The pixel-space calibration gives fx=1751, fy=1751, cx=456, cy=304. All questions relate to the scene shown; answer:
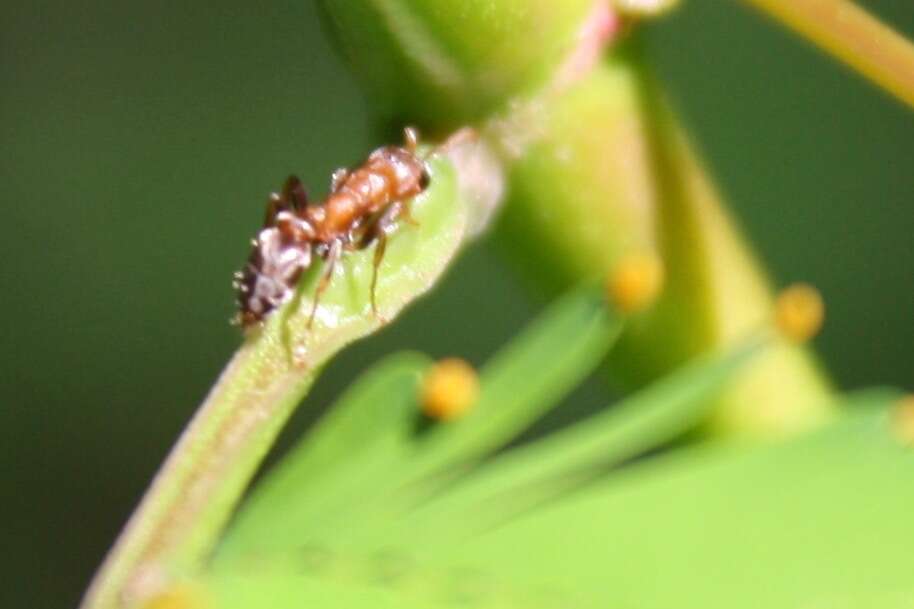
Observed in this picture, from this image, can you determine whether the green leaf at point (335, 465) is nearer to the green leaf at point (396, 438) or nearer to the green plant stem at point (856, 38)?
the green leaf at point (396, 438)

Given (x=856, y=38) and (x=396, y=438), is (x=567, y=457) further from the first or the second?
(x=856, y=38)

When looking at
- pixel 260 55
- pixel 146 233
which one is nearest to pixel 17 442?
pixel 146 233

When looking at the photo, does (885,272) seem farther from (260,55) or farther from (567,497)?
(567,497)

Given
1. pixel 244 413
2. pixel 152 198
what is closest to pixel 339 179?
pixel 244 413

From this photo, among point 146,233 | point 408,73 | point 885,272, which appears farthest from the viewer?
point 146,233

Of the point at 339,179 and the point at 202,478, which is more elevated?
the point at 339,179
